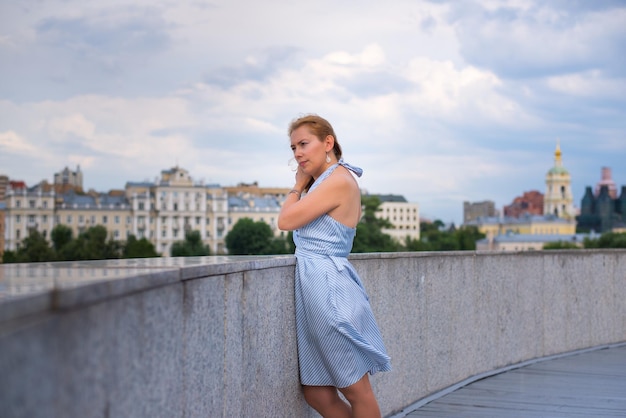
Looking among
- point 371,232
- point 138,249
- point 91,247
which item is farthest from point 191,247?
point 371,232

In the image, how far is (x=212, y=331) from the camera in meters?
3.34

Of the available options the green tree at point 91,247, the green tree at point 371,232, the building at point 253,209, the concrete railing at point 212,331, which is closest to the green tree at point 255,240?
the green tree at point 371,232

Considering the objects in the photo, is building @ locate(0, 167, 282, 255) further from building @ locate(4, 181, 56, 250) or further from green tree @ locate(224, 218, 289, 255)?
green tree @ locate(224, 218, 289, 255)

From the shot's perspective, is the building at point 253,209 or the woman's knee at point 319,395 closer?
the woman's knee at point 319,395

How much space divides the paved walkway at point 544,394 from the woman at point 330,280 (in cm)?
201

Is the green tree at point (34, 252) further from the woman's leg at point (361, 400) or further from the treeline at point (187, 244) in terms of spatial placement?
the woman's leg at point (361, 400)

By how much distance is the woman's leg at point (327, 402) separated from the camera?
4106 mm

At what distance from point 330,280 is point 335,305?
0.11m

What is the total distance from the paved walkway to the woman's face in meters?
2.45

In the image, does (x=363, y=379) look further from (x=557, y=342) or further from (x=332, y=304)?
(x=557, y=342)

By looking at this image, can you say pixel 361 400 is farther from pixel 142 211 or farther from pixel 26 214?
pixel 26 214

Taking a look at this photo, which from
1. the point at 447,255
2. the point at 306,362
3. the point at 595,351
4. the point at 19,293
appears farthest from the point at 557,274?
the point at 19,293

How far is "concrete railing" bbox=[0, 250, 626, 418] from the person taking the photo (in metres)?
2.07

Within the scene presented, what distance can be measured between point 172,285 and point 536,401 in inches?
163
